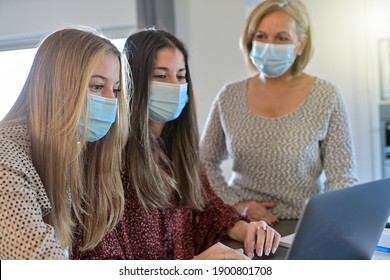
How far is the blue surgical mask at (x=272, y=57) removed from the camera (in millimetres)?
1452

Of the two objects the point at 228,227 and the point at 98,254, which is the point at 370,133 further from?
the point at 98,254

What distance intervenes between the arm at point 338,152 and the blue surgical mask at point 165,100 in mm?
443

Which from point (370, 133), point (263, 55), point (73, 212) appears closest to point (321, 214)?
point (73, 212)

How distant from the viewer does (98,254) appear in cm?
98

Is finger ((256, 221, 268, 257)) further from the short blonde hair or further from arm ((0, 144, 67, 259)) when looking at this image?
the short blonde hair

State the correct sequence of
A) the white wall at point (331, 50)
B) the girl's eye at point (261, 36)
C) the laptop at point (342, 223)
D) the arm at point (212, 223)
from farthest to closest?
the white wall at point (331, 50) < the girl's eye at point (261, 36) < the arm at point (212, 223) < the laptop at point (342, 223)

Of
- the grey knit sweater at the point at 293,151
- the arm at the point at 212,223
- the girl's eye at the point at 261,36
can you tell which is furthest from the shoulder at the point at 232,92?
the arm at the point at 212,223

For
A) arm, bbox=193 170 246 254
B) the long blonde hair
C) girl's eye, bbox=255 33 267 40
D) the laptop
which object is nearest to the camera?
the laptop

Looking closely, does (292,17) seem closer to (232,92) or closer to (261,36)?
(261,36)

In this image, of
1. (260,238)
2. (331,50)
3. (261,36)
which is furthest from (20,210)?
(331,50)

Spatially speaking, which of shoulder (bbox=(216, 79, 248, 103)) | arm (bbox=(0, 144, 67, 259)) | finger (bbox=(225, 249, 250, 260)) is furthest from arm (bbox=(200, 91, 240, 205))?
arm (bbox=(0, 144, 67, 259))

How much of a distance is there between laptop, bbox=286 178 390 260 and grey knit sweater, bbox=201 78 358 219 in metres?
0.52

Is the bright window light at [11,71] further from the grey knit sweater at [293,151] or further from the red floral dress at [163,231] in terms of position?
the grey knit sweater at [293,151]

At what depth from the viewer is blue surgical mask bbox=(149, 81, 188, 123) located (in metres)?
1.15
